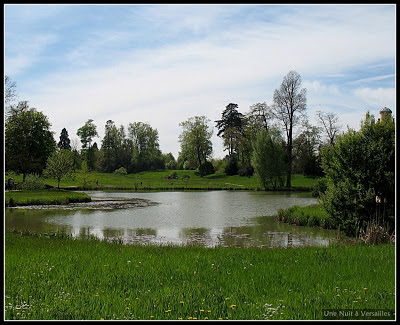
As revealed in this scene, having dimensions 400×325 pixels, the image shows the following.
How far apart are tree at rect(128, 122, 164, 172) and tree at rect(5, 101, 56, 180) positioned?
37.0 m

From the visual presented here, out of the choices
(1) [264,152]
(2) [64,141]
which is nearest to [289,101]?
(1) [264,152]

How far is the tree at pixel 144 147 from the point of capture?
95.8 m

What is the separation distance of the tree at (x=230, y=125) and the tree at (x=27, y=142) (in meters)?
37.9

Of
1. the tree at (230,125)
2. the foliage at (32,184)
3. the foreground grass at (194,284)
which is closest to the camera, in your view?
the foreground grass at (194,284)

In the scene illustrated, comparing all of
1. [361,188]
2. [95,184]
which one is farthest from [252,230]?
[95,184]

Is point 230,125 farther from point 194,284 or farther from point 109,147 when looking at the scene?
point 194,284

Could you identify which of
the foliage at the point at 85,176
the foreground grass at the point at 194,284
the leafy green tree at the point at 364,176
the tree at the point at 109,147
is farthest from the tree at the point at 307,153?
the foreground grass at the point at 194,284

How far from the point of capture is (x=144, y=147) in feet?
344

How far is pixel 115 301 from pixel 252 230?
13.8 meters

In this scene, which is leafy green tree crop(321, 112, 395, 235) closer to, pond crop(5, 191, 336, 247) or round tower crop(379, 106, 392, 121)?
round tower crop(379, 106, 392, 121)

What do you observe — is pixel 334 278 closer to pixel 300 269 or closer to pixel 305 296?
pixel 300 269

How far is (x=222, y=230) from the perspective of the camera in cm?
1953

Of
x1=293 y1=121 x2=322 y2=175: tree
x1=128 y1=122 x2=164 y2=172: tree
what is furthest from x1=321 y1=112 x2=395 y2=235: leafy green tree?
x1=128 y1=122 x2=164 y2=172: tree

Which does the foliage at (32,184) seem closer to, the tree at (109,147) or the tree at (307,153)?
the tree at (307,153)
